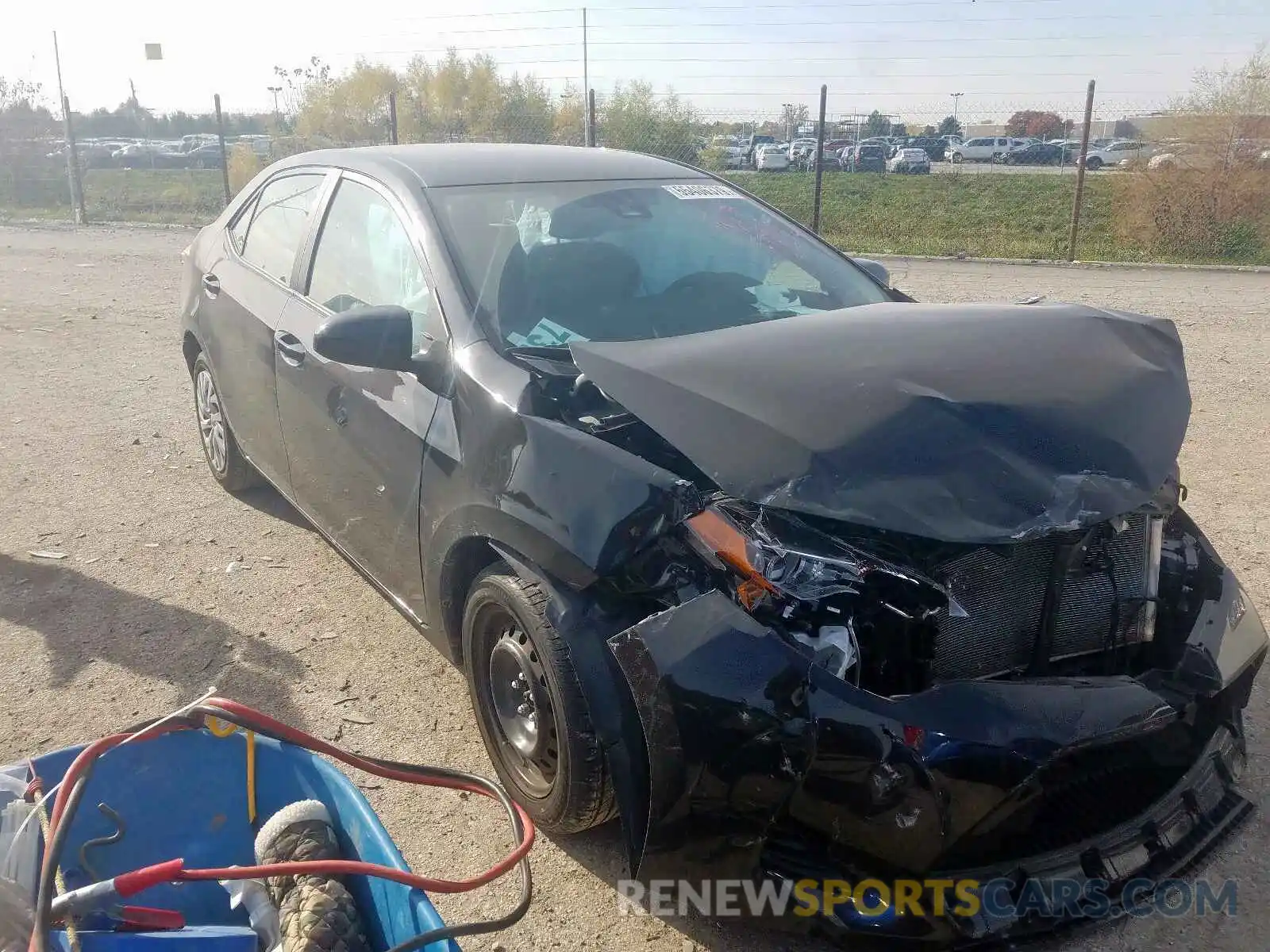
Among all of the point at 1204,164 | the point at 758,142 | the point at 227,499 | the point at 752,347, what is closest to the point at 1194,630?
the point at 752,347

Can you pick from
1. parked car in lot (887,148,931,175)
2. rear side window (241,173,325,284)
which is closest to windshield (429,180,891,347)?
rear side window (241,173,325,284)

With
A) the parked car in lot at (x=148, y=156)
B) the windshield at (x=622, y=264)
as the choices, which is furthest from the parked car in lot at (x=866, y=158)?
the parked car in lot at (x=148, y=156)

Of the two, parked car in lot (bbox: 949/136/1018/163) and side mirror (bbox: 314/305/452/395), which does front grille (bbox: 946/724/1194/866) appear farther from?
parked car in lot (bbox: 949/136/1018/163)

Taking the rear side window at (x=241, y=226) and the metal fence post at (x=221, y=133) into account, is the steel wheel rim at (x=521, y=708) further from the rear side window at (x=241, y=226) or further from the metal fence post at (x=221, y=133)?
the metal fence post at (x=221, y=133)

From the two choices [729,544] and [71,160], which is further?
Answer: [71,160]

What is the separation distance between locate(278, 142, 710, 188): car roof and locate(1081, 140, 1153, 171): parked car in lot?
12.8 meters

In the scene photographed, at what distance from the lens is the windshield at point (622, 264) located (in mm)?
3090

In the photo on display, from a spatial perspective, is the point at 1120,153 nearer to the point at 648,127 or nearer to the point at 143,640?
the point at 648,127

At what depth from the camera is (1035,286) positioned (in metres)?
11.1

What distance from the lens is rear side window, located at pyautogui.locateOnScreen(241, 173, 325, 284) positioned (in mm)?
4000

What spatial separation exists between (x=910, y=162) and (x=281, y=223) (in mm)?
17839

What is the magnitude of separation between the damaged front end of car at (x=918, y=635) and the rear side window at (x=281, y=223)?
194cm

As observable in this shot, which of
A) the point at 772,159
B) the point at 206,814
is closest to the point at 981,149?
the point at 772,159

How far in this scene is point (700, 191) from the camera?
3.90 m
